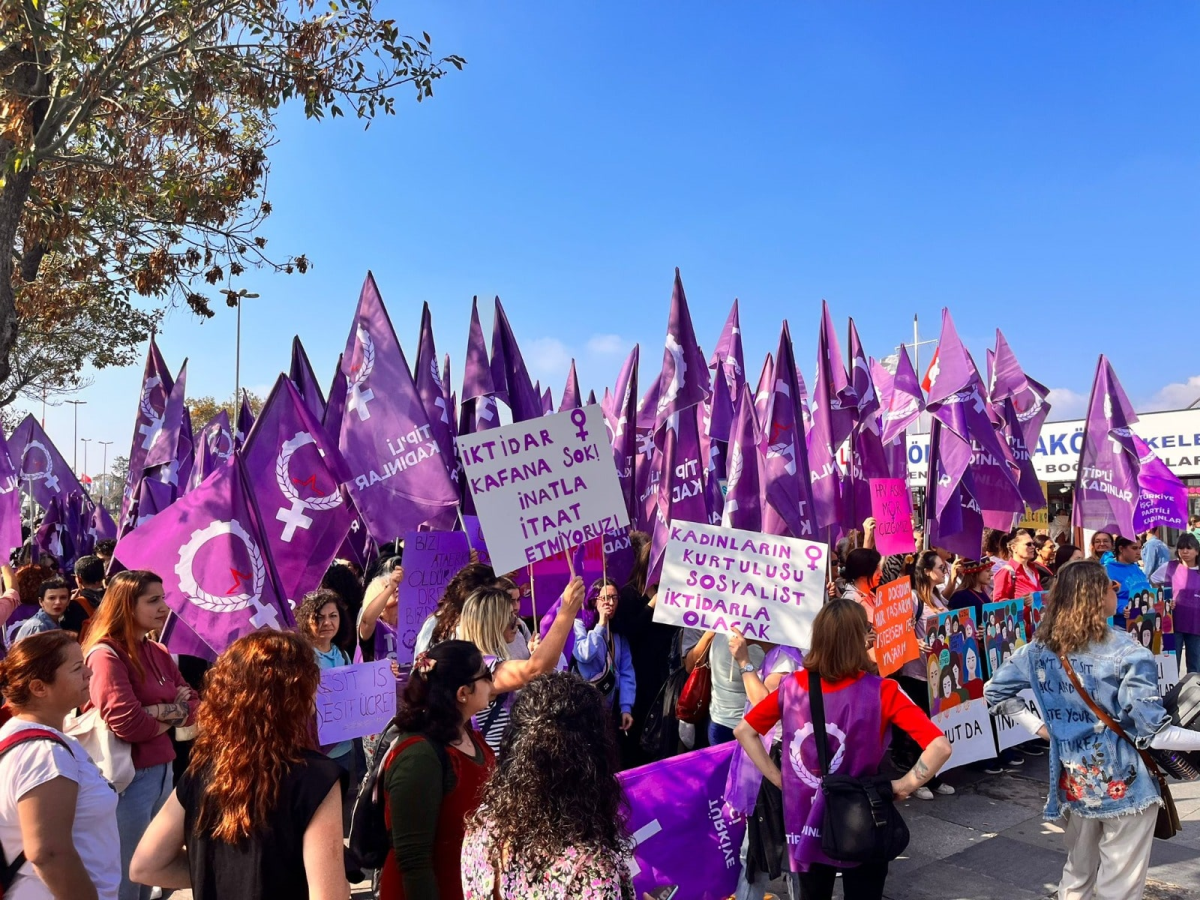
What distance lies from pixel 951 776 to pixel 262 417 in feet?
19.6

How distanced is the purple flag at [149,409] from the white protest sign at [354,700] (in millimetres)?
7142

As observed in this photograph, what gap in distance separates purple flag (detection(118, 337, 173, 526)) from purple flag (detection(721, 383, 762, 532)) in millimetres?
6869

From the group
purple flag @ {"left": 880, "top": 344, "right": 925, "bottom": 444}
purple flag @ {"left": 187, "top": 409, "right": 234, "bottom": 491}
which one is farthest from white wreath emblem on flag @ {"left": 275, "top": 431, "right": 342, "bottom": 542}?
purple flag @ {"left": 880, "top": 344, "right": 925, "bottom": 444}

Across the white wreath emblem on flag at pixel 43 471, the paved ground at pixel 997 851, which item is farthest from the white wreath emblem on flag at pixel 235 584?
the white wreath emblem on flag at pixel 43 471

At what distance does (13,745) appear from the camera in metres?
2.89

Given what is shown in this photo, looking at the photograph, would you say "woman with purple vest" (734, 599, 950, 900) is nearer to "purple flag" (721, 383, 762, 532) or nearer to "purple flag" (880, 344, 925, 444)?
"purple flag" (721, 383, 762, 532)

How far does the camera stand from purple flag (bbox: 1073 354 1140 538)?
1038 centimetres

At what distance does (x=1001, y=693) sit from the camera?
4.49 m

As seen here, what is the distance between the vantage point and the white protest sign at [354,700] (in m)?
4.57

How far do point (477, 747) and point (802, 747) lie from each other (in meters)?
1.36

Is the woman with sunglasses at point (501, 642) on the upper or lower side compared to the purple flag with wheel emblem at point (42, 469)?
lower

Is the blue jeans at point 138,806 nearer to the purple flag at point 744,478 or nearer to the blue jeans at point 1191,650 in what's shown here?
the purple flag at point 744,478

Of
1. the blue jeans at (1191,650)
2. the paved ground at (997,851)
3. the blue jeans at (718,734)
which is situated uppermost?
the blue jeans at (718,734)

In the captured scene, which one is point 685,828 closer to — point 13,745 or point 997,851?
point 997,851
